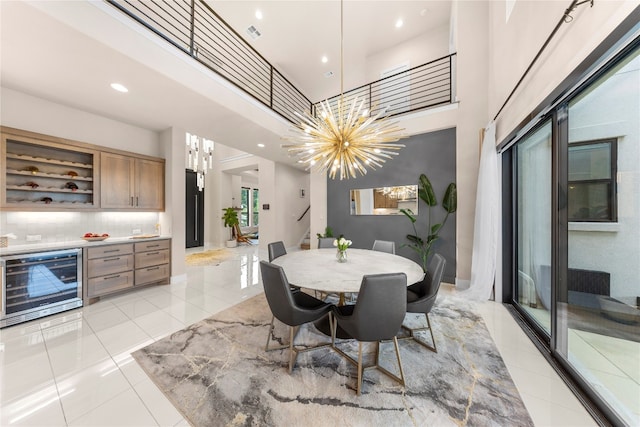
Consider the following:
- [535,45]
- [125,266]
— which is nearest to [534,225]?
[535,45]

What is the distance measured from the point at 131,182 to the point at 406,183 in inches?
206

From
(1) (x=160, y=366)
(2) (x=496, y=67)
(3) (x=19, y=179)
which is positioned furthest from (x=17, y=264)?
(2) (x=496, y=67)

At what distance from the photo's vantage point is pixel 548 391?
5.30ft

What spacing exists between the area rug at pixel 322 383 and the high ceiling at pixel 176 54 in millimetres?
3034

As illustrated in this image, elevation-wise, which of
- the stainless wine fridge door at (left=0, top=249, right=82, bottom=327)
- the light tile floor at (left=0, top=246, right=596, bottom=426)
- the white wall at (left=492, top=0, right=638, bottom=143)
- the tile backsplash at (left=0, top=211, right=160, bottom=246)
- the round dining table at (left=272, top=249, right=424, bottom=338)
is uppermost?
the white wall at (left=492, top=0, right=638, bottom=143)

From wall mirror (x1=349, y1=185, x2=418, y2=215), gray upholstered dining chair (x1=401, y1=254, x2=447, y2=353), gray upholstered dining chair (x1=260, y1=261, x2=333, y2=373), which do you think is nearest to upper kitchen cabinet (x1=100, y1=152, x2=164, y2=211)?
gray upholstered dining chair (x1=260, y1=261, x2=333, y2=373)

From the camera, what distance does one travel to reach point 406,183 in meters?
4.57

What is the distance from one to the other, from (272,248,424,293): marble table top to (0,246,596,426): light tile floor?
3.77 feet

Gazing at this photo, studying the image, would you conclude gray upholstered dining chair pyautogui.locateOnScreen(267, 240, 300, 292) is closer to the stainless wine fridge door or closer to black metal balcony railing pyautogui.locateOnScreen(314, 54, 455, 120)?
the stainless wine fridge door

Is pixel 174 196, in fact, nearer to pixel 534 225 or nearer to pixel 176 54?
pixel 176 54

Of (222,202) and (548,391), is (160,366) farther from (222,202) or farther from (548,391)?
(222,202)

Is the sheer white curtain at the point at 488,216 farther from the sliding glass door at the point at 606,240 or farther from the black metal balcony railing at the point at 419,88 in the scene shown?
the black metal balcony railing at the point at 419,88

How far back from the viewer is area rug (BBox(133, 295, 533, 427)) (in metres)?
1.41

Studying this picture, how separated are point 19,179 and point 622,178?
6.43m
